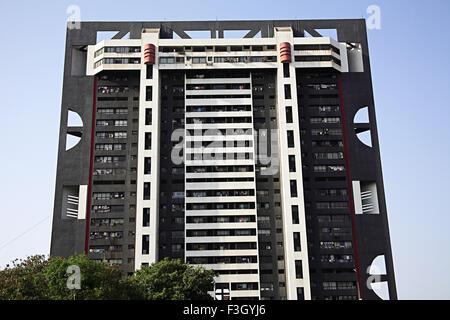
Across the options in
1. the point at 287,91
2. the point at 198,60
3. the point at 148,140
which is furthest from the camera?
the point at 198,60

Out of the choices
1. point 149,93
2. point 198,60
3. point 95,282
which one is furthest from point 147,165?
point 95,282

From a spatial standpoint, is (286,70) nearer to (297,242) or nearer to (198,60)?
(198,60)

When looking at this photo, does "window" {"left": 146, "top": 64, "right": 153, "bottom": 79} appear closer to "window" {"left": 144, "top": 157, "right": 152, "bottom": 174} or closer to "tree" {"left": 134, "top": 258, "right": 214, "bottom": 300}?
"window" {"left": 144, "top": 157, "right": 152, "bottom": 174}

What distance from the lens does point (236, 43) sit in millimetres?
88125

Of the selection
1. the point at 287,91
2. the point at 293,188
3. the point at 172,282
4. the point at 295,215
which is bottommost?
the point at 172,282

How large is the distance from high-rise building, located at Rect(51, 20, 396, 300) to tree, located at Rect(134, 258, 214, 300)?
59.2 ft

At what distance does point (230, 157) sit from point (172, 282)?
33298 mm

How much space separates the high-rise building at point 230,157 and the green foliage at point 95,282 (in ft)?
62.3

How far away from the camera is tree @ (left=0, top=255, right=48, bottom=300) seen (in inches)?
1625

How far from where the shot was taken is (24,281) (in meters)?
43.7

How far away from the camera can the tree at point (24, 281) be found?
4128 centimetres

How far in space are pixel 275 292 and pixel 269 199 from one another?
16727 mm

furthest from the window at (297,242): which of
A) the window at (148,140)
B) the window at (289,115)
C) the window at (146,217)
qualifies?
the window at (148,140)

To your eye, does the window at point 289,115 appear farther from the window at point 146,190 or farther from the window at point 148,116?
the window at point 146,190
